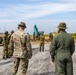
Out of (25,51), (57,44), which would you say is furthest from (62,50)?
(25,51)

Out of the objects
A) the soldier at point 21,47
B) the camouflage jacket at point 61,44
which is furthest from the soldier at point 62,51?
the soldier at point 21,47

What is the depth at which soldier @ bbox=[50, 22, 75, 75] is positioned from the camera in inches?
358

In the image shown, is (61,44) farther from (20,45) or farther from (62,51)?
(20,45)

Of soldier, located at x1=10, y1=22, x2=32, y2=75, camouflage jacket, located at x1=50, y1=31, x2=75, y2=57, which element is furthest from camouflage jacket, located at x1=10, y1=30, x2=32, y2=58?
camouflage jacket, located at x1=50, y1=31, x2=75, y2=57

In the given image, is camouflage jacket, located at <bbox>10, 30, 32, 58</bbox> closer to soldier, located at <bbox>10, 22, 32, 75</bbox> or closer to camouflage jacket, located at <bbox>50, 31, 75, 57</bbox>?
soldier, located at <bbox>10, 22, 32, 75</bbox>

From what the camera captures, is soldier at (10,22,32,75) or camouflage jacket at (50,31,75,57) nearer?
camouflage jacket at (50,31,75,57)

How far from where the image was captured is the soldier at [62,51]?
910cm

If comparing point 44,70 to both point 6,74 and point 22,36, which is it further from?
point 22,36

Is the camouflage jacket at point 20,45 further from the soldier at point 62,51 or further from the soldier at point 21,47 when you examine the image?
the soldier at point 62,51

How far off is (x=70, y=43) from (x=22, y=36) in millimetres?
2046

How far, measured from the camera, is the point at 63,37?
29.9ft

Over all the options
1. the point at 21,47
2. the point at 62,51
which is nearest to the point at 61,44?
the point at 62,51

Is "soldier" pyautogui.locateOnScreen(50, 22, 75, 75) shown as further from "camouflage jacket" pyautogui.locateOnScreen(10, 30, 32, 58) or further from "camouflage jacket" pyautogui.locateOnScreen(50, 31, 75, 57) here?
"camouflage jacket" pyautogui.locateOnScreen(10, 30, 32, 58)

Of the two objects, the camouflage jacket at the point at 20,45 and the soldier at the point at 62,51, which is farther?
the camouflage jacket at the point at 20,45
